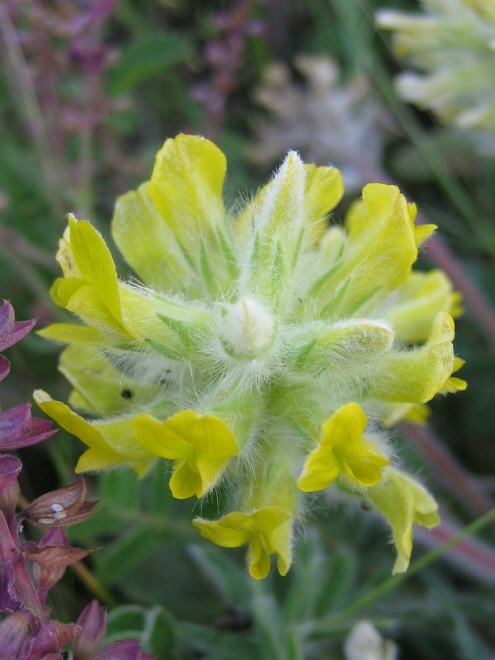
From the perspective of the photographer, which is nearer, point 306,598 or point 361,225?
point 361,225

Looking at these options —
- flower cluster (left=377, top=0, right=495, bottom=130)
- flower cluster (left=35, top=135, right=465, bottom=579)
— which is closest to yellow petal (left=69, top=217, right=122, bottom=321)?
flower cluster (left=35, top=135, right=465, bottom=579)

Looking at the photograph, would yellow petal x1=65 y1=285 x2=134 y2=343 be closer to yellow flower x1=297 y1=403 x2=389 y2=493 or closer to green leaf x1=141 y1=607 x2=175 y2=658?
yellow flower x1=297 y1=403 x2=389 y2=493

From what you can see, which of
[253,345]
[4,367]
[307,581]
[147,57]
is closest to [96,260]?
[4,367]

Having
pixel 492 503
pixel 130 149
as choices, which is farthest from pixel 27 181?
pixel 492 503

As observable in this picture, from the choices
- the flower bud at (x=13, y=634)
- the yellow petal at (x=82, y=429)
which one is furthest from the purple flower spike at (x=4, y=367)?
the flower bud at (x=13, y=634)

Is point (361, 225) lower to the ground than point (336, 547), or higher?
higher

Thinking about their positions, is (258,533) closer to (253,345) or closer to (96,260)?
(253,345)

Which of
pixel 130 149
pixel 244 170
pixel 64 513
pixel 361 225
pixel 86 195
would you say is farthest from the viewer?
pixel 130 149

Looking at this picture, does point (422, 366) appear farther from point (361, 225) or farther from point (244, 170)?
point (244, 170)
